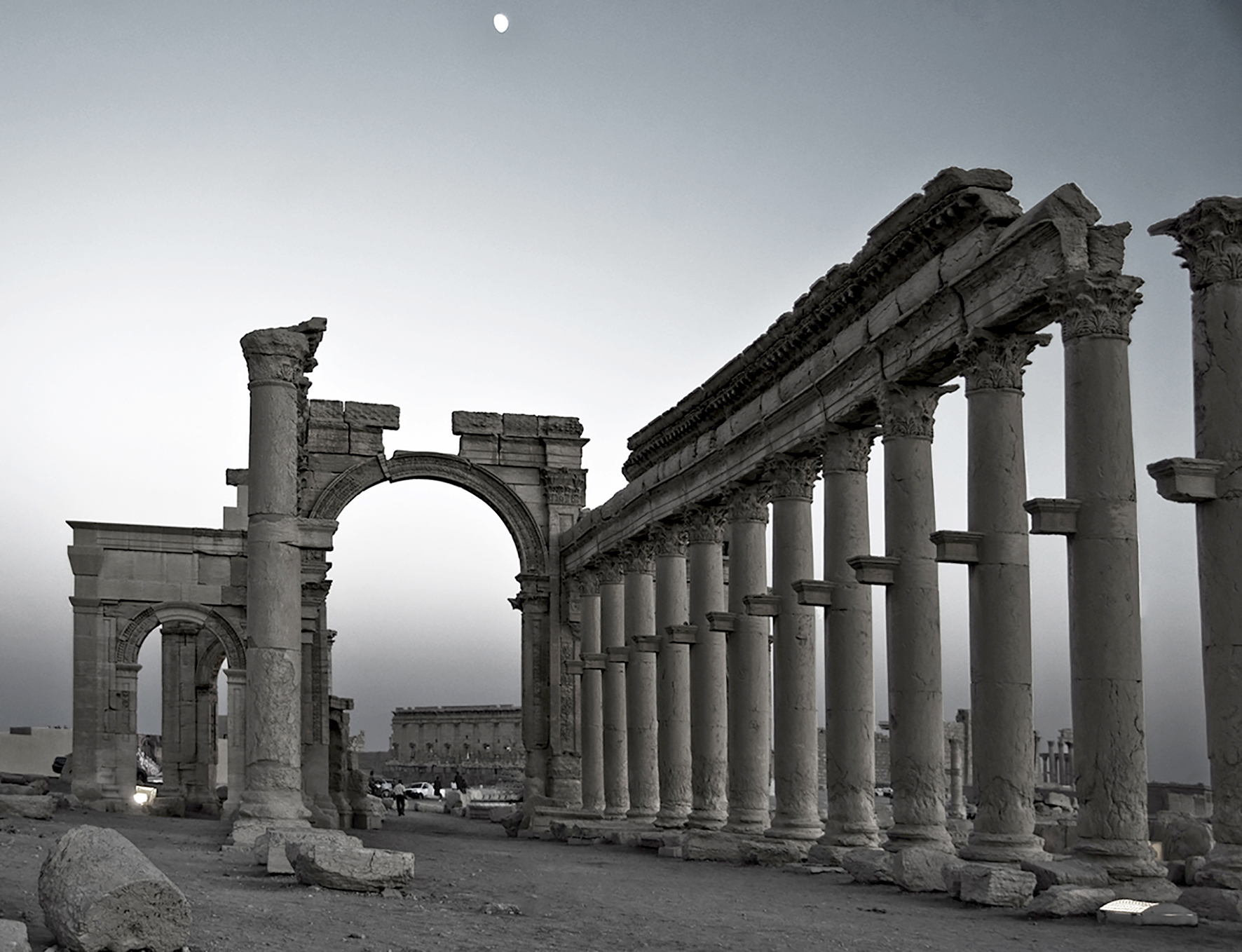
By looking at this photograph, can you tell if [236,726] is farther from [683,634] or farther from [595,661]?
[683,634]

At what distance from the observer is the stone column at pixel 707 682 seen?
31125 millimetres

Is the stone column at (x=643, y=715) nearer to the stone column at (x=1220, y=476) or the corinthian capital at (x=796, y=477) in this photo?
the corinthian capital at (x=796, y=477)

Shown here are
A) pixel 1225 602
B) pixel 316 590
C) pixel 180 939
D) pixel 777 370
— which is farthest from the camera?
pixel 316 590

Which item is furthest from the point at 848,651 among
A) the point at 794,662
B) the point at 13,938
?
the point at 13,938

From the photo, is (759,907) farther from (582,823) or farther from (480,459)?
(480,459)

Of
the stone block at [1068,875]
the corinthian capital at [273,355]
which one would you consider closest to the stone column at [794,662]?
the corinthian capital at [273,355]

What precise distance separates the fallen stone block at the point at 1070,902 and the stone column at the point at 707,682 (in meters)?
14.4

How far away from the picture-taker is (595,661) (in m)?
38.9

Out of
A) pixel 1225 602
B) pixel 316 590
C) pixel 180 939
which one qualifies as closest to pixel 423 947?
pixel 180 939

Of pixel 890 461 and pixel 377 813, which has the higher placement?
pixel 890 461


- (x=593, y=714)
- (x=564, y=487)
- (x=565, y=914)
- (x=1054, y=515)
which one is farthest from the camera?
(x=564, y=487)

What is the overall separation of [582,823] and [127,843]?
26924 millimetres

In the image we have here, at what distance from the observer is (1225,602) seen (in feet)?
53.9

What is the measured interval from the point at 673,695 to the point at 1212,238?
19.4 metres
